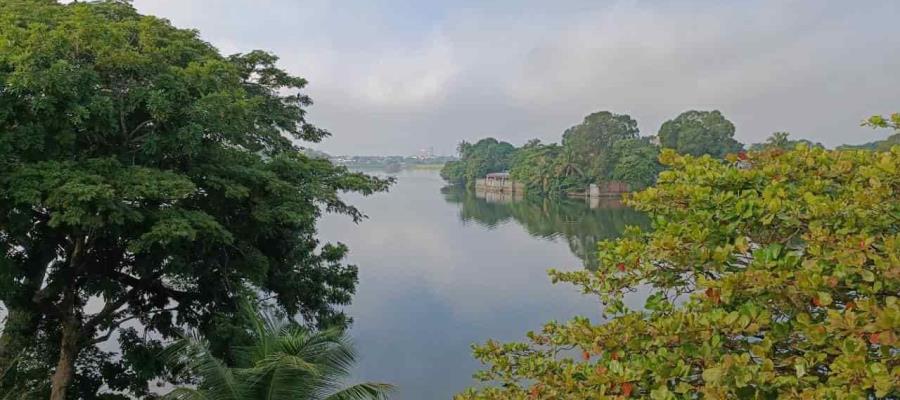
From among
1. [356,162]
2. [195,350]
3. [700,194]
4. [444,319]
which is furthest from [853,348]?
[356,162]

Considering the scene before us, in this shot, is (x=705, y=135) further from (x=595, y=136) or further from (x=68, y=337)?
(x=68, y=337)

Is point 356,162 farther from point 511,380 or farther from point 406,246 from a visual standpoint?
point 511,380

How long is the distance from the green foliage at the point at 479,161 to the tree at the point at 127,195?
200 ft

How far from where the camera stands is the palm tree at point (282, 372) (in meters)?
3.89

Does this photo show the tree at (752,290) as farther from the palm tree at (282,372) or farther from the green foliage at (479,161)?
the green foliage at (479,161)

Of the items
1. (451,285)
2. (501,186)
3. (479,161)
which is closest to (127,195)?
(451,285)

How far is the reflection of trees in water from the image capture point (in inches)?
1058

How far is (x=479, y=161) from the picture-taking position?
229ft

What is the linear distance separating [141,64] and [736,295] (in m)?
5.71

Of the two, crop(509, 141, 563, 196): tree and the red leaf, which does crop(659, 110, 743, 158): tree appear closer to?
crop(509, 141, 563, 196): tree

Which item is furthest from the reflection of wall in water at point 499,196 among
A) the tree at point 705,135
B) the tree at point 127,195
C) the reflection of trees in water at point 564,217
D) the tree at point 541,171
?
the tree at point 127,195

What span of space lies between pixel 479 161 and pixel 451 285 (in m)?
52.6

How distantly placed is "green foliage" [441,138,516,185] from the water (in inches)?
1270

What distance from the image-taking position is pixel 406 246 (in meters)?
25.3
